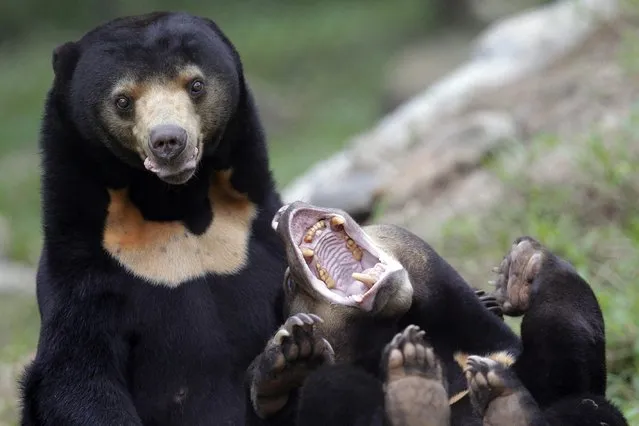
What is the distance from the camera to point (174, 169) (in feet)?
13.1

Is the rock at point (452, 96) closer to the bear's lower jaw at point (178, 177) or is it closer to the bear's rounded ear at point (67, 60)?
the bear's rounded ear at point (67, 60)

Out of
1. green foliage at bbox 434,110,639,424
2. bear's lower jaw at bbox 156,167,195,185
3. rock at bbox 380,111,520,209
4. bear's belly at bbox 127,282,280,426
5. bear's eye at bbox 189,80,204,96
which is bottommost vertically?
rock at bbox 380,111,520,209

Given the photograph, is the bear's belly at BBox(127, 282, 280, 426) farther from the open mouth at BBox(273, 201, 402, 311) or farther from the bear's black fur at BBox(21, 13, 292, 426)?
the open mouth at BBox(273, 201, 402, 311)

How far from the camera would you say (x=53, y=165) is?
420 cm

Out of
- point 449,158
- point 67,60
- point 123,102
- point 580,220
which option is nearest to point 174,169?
point 123,102

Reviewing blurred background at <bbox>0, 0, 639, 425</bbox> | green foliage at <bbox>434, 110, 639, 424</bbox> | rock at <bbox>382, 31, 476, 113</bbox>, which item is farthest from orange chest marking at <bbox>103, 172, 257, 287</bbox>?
rock at <bbox>382, 31, 476, 113</bbox>

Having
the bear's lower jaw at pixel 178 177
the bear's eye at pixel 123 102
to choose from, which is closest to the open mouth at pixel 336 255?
the bear's lower jaw at pixel 178 177

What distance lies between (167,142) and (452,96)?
599cm

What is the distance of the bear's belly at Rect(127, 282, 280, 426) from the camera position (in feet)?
13.5

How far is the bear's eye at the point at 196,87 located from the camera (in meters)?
4.16

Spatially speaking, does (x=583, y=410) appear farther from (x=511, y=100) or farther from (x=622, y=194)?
(x=511, y=100)

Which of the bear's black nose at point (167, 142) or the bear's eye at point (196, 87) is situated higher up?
the bear's eye at point (196, 87)

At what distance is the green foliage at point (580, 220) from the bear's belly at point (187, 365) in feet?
6.29

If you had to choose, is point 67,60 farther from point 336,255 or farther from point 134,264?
point 336,255
